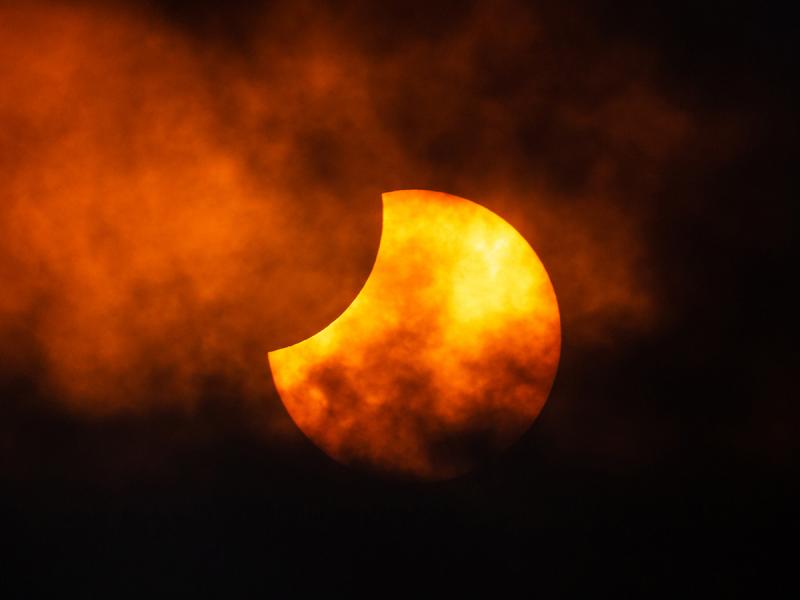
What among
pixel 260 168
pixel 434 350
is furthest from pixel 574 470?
pixel 260 168

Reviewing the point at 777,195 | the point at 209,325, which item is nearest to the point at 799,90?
the point at 777,195

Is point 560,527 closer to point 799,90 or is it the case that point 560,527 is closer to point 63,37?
point 799,90

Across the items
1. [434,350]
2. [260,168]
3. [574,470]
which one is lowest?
[574,470]

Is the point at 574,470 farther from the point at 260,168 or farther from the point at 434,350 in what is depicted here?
the point at 260,168
